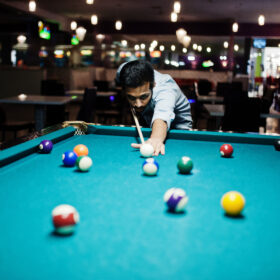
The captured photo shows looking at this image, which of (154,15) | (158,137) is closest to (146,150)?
(158,137)

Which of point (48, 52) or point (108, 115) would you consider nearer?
point (108, 115)

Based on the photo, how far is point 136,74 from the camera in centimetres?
239

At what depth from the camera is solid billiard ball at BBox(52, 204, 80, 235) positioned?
93 cm

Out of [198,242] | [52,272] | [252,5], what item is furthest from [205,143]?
[252,5]

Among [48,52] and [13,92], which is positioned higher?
[48,52]

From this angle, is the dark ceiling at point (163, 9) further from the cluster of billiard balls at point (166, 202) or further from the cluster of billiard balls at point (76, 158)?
the cluster of billiard balls at point (166, 202)

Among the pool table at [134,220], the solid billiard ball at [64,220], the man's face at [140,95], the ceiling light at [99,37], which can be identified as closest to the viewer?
the pool table at [134,220]

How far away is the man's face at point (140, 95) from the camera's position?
95.6 inches

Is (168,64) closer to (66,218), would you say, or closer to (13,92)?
(13,92)

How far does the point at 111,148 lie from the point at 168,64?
1491 cm

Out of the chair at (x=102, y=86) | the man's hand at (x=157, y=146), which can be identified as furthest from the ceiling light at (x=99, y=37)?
the man's hand at (x=157, y=146)

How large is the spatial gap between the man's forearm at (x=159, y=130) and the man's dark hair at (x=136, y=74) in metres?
0.30

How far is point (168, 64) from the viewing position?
16.5 meters

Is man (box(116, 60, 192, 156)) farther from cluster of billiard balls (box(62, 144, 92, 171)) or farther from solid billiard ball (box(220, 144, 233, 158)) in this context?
cluster of billiard balls (box(62, 144, 92, 171))
